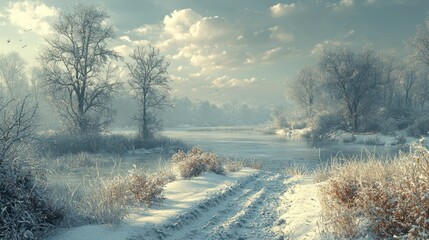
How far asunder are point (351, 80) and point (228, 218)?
152 feet

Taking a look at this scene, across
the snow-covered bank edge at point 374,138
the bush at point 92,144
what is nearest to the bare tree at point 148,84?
the bush at point 92,144

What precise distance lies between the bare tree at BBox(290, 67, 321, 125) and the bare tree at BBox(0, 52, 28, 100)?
5540 cm

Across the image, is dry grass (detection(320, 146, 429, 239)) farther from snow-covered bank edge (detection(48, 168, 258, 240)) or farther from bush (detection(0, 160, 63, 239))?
bush (detection(0, 160, 63, 239))

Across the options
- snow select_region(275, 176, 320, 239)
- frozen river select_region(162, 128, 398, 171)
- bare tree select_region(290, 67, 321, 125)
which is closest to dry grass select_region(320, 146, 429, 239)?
snow select_region(275, 176, 320, 239)

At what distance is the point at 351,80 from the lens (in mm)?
48969

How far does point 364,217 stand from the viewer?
19.1ft

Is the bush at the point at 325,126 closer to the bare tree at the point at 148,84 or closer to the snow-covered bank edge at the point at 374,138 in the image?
the snow-covered bank edge at the point at 374,138

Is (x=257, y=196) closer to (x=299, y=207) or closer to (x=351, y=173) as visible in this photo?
(x=299, y=207)

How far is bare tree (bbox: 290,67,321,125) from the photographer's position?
6738cm

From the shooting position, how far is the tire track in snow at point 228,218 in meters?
6.77

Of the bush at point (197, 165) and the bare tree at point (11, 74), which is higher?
the bare tree at point (11, 74)

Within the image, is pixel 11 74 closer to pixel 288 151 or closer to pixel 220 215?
pixel 288 151

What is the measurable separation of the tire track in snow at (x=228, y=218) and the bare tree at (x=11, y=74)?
224 feet

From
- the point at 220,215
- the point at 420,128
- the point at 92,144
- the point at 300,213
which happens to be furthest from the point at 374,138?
the point at 220,215
